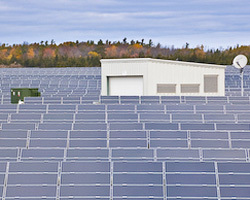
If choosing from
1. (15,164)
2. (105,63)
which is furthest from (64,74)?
(15,164)

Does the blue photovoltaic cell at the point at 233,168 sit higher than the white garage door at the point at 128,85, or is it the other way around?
the white garage door at the point at 128,85

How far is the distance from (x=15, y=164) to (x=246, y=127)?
9833mm

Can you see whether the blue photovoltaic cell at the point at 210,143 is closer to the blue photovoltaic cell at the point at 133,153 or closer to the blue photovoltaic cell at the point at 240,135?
the blue photovoltaic cell at the point at 240,135

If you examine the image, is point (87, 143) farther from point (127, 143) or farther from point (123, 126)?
point (123, 126)

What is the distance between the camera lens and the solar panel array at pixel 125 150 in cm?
1920

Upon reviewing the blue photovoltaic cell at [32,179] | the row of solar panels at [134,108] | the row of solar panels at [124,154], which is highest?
the row of solar panels at [134,108]

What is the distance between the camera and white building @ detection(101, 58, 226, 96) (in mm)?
38969

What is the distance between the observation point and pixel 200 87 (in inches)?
1593

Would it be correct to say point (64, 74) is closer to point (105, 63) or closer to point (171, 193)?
point (105, 63)

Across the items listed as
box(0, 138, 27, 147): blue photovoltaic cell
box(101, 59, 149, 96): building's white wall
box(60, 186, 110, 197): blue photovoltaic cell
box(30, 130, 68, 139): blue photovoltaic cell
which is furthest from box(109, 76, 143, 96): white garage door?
box(60, 186, 110, 197): blue photovoltaic cell

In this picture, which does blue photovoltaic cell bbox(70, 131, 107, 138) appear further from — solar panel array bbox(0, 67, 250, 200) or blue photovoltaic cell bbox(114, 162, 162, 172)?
blue photovoltaic cell bbox(114, 162, 162, 172)

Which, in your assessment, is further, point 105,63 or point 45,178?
point 105,63

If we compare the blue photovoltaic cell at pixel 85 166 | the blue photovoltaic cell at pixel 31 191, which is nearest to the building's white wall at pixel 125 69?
the blue photovoltaic cell at pixel 85 166

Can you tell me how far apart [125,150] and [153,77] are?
1657cm
